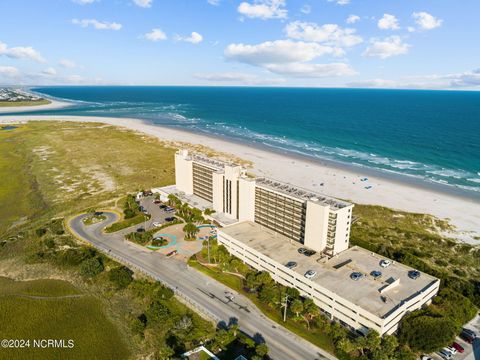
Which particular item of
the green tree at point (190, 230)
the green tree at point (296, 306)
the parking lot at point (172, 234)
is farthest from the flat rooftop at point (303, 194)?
the parking lot at point (172, 234)

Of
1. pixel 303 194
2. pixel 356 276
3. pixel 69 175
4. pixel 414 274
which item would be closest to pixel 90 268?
pixel 303 194

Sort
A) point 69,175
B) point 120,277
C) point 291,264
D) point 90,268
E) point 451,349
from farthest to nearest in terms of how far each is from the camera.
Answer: point 69,175, point 90,268, point 120,277, point 291,264, point 451,349

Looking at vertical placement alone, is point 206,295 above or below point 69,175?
below

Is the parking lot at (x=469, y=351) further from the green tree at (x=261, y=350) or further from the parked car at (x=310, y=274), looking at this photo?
the green tree at (x=261, y=350)

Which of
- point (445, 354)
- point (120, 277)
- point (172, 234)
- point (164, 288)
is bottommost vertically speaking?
point (445, 354)

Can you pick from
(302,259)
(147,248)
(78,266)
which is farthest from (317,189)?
(78,266)

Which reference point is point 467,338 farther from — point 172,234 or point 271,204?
point 172,234

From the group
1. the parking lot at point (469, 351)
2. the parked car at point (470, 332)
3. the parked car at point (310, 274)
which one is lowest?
the parking lot at point (469, 351)
